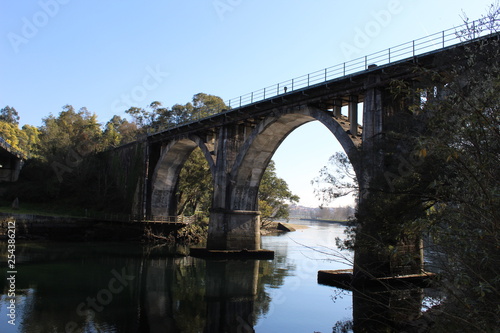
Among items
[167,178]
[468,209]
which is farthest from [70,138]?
[468,209]

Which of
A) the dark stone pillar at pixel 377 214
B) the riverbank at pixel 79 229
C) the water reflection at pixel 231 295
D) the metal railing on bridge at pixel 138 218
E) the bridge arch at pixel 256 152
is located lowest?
the water reflection at pixel 231 295

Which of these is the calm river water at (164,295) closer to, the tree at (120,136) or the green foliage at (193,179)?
the green foliage at (193,179)

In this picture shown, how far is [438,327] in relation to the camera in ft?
19.2

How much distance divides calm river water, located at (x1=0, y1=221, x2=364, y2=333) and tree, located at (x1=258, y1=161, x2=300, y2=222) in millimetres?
24066

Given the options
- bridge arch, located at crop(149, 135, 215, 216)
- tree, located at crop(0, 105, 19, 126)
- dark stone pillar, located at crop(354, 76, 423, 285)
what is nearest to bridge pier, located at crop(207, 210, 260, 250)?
bridge arch, located at crop(149, 135, 215, 216)

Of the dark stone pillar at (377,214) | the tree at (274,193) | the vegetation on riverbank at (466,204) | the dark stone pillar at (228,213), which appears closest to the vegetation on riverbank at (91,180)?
the tree at (274,193)

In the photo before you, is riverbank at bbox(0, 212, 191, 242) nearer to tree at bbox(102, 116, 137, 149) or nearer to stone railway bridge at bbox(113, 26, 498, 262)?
stone railway bridge at bbox(113, 26, 498, 262)

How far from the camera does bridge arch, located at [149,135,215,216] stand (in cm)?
3834

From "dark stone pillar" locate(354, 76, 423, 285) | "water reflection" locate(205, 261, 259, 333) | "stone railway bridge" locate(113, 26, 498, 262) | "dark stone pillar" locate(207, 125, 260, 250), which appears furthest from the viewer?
"dark stone pillar" locate(207, 125, 260, 250)

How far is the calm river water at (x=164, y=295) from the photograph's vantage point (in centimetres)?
1223

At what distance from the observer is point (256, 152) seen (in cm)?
2859

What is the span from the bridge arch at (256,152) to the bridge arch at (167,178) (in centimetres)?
990

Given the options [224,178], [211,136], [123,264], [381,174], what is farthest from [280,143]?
[381,174]

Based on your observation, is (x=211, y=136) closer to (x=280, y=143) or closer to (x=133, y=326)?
(x=280, y=143)
